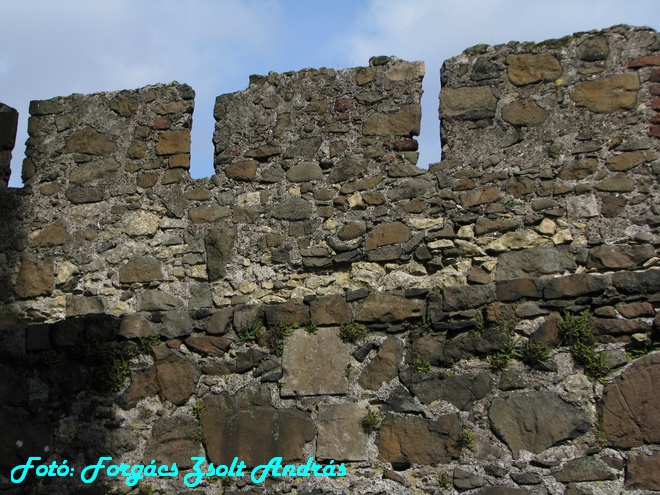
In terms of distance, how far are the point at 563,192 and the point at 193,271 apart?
2.11 metres

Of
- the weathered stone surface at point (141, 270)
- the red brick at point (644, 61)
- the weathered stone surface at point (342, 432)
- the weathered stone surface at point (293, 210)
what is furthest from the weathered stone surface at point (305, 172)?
the red brick at point (644, 61)

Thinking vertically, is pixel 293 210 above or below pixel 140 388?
above

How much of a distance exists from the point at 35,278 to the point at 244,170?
142 centimetres

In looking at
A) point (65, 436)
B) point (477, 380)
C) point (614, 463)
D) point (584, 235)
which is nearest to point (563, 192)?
point (584, 235)

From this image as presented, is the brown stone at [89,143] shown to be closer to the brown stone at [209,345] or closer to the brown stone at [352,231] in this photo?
the brown stone at [209,345]

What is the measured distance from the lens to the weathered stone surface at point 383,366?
398 centimetres

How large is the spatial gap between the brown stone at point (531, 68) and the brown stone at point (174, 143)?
1972 mm

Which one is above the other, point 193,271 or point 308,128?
point 308,128

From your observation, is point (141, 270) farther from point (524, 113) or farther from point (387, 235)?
point (524, 113)

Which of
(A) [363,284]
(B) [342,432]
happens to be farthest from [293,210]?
(B) [342,432]

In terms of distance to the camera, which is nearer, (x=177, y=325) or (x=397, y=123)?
(x=177, y=325)

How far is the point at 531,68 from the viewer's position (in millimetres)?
4367

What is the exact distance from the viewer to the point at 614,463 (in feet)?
11.8

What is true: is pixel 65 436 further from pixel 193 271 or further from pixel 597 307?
pixel 597 307
